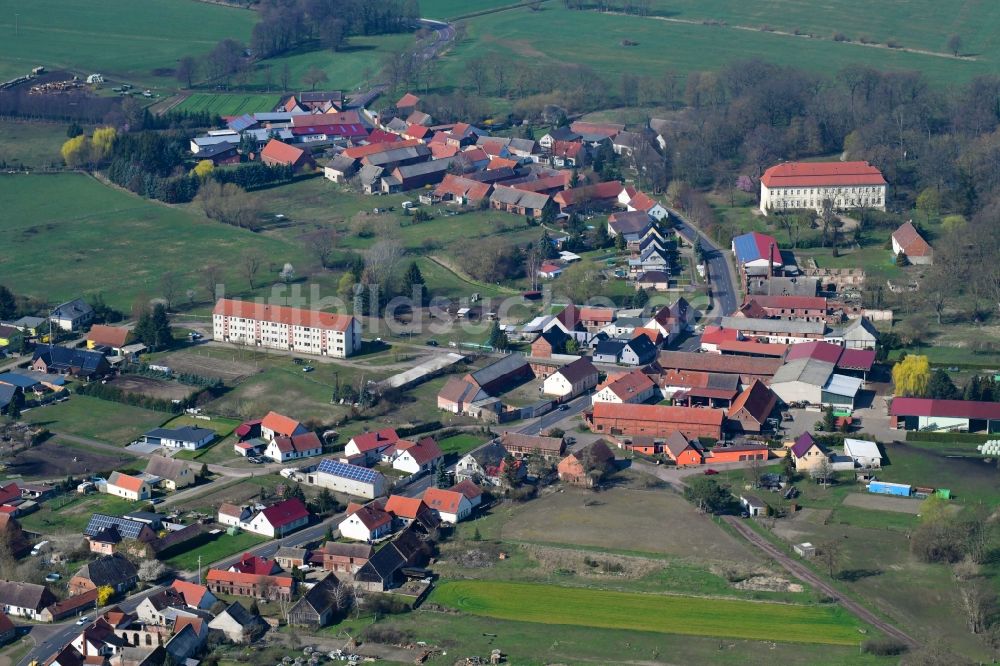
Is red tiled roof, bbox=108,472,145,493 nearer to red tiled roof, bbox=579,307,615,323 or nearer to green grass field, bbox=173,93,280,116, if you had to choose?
red tiled roof, bbox=579,307,615,323

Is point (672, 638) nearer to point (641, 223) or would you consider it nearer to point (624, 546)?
point (624, 546)

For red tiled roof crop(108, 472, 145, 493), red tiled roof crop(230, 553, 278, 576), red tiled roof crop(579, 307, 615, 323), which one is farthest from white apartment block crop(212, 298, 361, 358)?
red tiled roof crop(230, 553, 278, 576)

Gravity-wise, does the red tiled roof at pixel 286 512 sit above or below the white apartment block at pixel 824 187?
below

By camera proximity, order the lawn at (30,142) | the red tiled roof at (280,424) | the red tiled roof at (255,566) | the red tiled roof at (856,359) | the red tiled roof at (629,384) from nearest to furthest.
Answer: the red tiled roof at (255,566), the red tiled roof at (280,424), the red tiled roof at (629,384), the red tiled roof at (856,359), the lawn at (30,142)

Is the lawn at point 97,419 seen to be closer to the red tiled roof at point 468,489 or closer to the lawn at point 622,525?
the red tiled roof at point 468,489

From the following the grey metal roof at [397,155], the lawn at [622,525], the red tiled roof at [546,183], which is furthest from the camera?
the grey metal roof at [397,155]

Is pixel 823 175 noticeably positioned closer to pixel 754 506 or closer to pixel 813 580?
pixel 754 506

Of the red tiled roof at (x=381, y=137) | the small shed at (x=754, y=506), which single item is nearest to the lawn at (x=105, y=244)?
the red tiled roof at (x=381, y=137)
